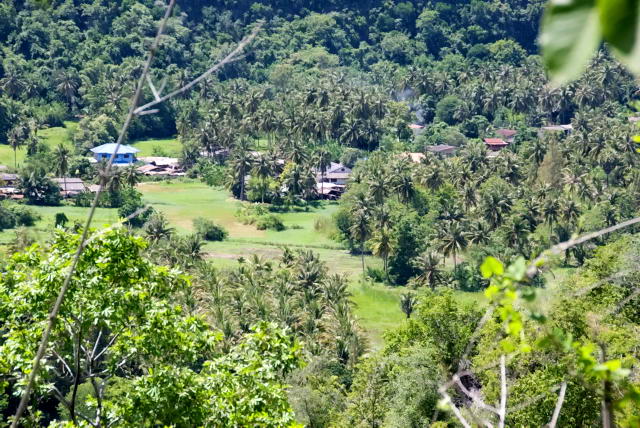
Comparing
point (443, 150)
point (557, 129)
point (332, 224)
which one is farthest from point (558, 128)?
point (332, 224)

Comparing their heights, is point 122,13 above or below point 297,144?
above

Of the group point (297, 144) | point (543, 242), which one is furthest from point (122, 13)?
point (543, 242)

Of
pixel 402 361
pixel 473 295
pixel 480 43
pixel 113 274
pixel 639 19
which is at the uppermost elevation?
pixel 480 43

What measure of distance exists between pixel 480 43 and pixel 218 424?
155 meters

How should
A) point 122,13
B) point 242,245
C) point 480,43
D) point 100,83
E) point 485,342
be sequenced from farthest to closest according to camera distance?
point 480,43 < point 122,13 < point 100,83 < point 242,245 < point 485,342

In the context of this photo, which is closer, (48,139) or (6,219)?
(6,219)

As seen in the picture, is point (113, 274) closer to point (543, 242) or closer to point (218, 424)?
point (218, 424)

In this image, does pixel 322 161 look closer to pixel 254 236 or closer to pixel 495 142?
pixel 254 236

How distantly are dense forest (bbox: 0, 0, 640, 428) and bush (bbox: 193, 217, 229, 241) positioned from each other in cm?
20

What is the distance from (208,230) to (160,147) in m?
36.9

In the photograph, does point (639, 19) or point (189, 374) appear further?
point (189, 374)

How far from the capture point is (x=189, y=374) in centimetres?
1040

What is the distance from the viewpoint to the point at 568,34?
1213 mm

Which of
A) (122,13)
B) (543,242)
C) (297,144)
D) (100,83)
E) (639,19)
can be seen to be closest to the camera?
(639,19)
